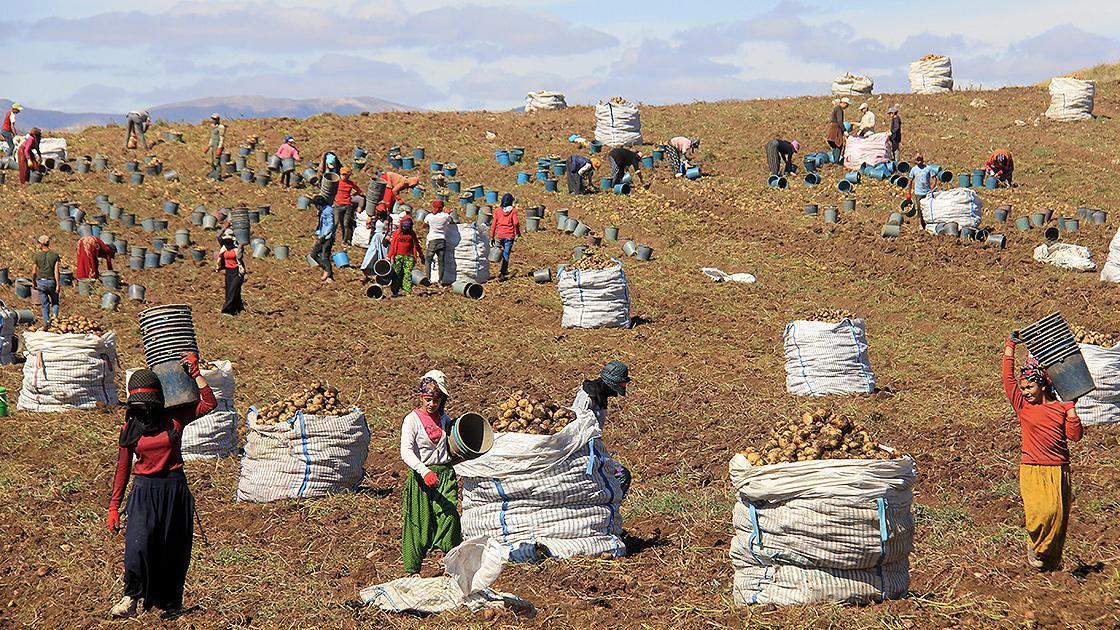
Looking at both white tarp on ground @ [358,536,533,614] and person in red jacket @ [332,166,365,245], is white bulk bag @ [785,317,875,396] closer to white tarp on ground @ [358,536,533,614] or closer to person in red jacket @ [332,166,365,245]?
white tarp on ground @ [358,536,533,614]

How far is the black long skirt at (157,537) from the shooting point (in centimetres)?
689

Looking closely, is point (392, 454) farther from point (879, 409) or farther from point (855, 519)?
point (855, 519)

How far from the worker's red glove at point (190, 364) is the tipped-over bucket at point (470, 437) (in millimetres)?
1770

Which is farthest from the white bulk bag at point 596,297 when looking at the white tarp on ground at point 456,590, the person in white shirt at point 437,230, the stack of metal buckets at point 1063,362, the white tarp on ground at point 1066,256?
the white tarp on ground at point 456,590

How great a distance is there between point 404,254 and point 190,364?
37.5 ft

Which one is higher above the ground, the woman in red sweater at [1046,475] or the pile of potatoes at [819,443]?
the pile of potatoes at [819,443]

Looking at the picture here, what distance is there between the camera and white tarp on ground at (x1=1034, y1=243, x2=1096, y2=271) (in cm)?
1939

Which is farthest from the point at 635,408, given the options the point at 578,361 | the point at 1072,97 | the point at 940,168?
the point at 1072,97

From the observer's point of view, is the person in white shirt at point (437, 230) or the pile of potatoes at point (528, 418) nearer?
the pile of potatoes at point (528, 418)

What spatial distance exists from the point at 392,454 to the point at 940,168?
18814 mm

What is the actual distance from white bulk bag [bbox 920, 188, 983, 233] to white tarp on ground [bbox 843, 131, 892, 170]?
184 inches

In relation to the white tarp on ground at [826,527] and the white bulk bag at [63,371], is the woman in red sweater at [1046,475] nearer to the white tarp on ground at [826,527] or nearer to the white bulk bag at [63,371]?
the white tarp on ground at [826,527]

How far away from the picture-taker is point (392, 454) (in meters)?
11.7

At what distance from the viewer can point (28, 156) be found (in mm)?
26750
